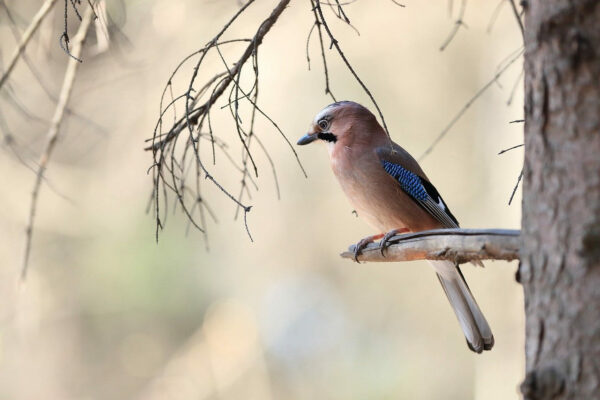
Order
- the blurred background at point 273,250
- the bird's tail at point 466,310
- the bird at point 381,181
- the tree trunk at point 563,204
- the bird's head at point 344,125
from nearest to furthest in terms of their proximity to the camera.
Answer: the tree trunk at point 563,204, the bird's tail at point 466,310, the bird at point 381,181, the bird's head at point 344,125, the blurred background at point 273,250

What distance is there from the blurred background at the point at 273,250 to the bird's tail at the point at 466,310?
4044 millimetres

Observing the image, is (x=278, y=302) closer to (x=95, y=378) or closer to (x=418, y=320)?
(x=418, y=320)

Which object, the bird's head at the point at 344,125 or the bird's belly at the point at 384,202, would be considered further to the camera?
the bird's head at the point at 344,125

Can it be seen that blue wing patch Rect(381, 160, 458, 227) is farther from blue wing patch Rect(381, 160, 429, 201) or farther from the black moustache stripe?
the black moustache stripe

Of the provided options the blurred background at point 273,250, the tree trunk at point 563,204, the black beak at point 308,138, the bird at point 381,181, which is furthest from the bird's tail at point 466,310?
the blurred background at point 273,250

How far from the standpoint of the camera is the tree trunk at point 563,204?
1691 mm

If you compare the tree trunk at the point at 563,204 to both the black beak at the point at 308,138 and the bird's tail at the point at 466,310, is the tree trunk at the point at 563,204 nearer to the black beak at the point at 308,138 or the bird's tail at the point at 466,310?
the bird's tail at the point at 466,310

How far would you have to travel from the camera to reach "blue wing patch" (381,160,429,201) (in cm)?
375

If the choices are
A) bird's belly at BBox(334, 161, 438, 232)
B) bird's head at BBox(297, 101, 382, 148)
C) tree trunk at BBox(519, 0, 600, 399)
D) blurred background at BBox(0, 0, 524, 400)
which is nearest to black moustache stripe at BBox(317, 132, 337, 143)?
bird's head at BBox(297, 101, 382, 148)

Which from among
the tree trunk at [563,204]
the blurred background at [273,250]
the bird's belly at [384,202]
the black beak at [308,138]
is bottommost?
the tree trunk at [563,204]

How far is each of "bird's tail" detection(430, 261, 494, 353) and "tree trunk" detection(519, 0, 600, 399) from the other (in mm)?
1509

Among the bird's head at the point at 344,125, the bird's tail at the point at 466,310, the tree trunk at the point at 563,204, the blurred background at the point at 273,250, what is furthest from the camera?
the blurred background at the point at 273,250

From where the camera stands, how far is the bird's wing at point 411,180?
3750mm

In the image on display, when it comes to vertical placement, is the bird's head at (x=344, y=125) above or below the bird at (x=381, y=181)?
above
